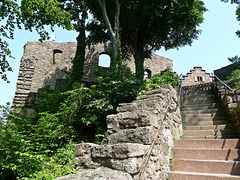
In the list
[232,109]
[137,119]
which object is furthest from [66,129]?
[232,109]

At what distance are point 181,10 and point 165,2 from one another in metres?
1.23

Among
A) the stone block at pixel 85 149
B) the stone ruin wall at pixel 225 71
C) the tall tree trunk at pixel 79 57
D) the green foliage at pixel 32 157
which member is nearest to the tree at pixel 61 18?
the tall tree trunk at pixel 79 57

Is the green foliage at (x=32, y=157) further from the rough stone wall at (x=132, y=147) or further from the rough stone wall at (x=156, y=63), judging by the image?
the rough stone wall at (x=156, y=63)

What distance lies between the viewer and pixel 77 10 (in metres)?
10.7

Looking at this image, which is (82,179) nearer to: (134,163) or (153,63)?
(134,163)

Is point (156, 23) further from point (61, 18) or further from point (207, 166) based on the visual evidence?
point (207, 166)

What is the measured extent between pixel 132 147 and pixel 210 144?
A: 249cm

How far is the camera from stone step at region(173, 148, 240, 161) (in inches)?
127

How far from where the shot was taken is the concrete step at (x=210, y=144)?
11.7 feet

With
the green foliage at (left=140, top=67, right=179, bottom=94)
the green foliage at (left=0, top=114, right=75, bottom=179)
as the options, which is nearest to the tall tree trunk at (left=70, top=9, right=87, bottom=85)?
the green foliage at (left=0, top=114, right=75, bottom=179)

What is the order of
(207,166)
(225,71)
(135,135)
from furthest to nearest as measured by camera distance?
(225,71) → (207,166) → (135,135)

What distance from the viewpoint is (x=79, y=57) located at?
10234 millimetres

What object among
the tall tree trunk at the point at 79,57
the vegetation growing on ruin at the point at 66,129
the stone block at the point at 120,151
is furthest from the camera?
the tall tree trunk at the point at 79,57

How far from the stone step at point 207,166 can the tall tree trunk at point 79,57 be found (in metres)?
7.49
